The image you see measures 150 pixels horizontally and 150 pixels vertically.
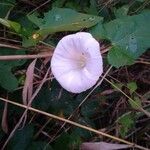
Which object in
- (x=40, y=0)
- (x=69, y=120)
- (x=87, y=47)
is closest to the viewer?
(x=87, y=47)

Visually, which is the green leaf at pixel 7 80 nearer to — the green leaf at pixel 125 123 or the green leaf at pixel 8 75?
the green leaf at pixel 8 75

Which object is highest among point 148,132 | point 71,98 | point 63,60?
point 63,60

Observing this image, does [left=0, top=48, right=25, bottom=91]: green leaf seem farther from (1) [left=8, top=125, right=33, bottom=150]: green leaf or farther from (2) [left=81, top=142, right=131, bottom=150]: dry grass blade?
(2) [left=81, top=142, right=131, bottom=150]: dry grass blade

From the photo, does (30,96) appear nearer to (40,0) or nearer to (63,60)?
(63,60)

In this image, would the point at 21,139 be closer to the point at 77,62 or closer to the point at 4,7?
the point at 77,62

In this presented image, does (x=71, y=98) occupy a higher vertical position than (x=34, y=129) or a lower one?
higher

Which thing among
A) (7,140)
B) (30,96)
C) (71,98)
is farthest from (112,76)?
(7,140)

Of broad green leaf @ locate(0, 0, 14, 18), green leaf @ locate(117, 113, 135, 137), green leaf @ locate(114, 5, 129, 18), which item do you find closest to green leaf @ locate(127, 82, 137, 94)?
green leaf @ locate(117, 113, 135, 137)

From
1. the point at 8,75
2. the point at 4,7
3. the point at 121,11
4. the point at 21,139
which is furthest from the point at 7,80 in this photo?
the point at 121,11
